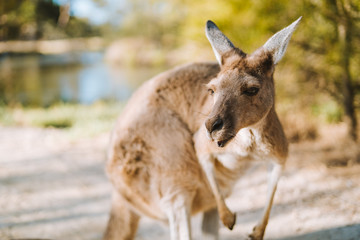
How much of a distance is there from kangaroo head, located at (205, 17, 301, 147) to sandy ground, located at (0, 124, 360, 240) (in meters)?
0.63

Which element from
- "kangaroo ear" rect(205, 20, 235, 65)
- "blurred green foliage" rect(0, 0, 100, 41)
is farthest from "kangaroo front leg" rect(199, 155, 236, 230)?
"blurred green foliage" rect(0, 0, 100, 41)

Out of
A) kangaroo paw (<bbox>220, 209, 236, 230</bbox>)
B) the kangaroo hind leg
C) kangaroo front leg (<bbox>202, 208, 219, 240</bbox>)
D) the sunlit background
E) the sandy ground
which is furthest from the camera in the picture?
the sunlit background

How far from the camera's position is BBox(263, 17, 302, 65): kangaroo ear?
4.73 ft

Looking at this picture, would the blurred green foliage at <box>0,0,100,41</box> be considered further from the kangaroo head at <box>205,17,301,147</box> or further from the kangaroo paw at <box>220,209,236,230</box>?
the kangaroo paw at <box>220,209,236,230</box>

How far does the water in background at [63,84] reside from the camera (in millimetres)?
13531

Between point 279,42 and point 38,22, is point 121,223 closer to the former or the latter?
point 279,42

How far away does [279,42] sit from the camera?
149cm

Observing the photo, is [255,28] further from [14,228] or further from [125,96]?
[125,96]

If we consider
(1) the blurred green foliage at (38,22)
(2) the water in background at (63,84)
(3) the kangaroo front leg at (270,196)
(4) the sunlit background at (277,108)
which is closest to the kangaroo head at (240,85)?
(3) the kangaroo front leg at (270,196)

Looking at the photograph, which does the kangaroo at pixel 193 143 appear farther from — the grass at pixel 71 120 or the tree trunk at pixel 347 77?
the grass at pixel 71 120

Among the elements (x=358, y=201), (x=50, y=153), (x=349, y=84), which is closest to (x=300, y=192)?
(x=358, y=201)

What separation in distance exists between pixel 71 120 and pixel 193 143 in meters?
7.10

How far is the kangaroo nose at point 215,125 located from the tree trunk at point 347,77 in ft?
9.35

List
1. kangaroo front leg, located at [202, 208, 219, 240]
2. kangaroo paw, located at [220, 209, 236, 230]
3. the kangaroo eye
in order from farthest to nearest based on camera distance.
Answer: kangaroo front leg, located at [202, 208, 219, 240] < kangaroo paw, located at [220, 209, 236, 230] < the kangaroo eye
